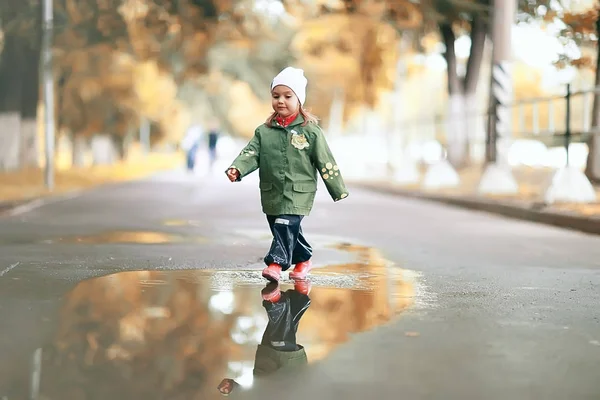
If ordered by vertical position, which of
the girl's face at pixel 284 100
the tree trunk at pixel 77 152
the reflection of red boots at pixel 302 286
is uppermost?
the girl's face at pixel 284 100

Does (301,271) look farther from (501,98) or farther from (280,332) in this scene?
(501,98)

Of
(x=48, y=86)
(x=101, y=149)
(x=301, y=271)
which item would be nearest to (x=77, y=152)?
(x=101, y=149)

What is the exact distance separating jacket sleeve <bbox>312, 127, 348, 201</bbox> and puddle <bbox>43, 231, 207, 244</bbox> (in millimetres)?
4577

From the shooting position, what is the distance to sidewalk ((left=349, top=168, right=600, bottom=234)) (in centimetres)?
1691

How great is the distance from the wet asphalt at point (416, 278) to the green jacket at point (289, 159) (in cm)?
127

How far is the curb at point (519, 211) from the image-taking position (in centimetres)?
1644

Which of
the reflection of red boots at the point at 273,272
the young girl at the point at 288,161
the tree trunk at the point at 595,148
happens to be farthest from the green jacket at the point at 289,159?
the tree trunk at the point at 595,148

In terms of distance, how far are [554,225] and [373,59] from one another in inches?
890

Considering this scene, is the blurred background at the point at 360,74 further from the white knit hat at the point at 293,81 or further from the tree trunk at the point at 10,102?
the white knit hat at the point at 293,81

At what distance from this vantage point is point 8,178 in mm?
31969

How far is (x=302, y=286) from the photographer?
375 inches

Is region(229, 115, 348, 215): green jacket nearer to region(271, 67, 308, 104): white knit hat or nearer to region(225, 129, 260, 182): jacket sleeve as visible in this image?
region(225, 129, 260, 182): jacket sleeve

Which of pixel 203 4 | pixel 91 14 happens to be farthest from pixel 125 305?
pixel 91 14

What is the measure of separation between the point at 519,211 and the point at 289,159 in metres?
10.8
